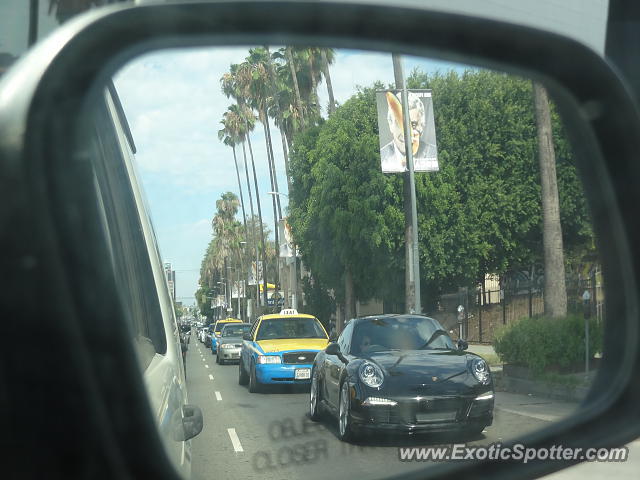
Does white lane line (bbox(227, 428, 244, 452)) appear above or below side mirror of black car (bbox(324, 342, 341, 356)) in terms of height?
below

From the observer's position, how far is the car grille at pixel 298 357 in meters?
14.6

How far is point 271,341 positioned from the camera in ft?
52.2

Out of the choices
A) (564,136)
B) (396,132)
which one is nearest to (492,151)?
(396,132)

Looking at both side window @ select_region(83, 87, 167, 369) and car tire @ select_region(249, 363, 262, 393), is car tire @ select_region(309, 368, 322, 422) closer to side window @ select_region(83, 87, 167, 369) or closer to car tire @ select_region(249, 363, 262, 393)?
→ side window @ select_region(83, 87, 167, 369)

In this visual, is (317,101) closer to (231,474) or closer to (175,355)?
(231,474)

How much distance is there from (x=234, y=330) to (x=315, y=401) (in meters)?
27.2

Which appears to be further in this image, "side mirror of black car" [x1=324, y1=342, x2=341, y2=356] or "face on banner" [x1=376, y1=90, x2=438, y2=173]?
"face on banner" [x1=376, y1=90, x2=438, y2=173]

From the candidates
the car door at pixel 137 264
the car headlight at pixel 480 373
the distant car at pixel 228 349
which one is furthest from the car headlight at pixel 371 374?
the distant car at pixel 228 349

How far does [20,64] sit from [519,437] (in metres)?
1.86

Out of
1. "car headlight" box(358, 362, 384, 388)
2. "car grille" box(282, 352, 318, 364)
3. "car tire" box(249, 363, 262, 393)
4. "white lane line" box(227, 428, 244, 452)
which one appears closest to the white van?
"car headlight" box(358, 362, 384, 388)

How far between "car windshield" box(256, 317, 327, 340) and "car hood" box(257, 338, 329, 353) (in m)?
0.29

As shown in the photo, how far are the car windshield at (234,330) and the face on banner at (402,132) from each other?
15.7 meters

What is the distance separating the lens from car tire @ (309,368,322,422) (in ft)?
11.4

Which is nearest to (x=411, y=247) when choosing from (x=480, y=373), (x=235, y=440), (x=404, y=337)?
(x=235, y=440)
